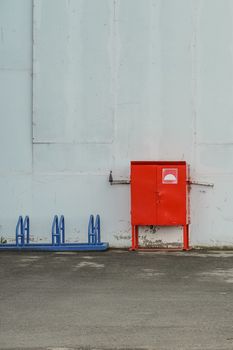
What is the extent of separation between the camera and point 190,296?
9297 millimetres

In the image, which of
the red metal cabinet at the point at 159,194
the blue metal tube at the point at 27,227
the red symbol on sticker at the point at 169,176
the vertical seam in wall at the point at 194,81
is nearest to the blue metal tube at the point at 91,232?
the red metal cabinet at the point at 159,194

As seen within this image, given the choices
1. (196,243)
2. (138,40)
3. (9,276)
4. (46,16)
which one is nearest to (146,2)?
(138,40)

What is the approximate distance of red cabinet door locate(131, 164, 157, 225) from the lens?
48.4 ft

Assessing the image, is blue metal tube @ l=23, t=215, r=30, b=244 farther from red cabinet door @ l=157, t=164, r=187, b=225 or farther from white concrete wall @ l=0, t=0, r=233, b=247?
red cabinet door @ l=157, t=164, r=187, b=225

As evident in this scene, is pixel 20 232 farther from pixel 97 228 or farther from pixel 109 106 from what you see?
pixel 109 106

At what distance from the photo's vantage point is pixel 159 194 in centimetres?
1469

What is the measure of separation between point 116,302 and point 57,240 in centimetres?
628

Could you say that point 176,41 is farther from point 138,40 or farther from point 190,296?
point 190,296

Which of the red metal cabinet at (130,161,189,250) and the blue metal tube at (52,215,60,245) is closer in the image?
the red metal cabinet at (130,161,189,250)

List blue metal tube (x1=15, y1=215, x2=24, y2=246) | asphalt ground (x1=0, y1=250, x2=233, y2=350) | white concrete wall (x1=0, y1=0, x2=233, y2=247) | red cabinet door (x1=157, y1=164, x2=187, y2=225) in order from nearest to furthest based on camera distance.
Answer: asphalt ground (x1=0, y1=250, x2=233, y2=350) → red cabinet door (x1=157, y1=164, x2=187, y2=225) → blue metal tube (x1=15, y1=215, x2=24, y2=246) → white concrete wall (x1=0, y1=0, x2=233, y2=247)

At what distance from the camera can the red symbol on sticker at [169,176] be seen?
48.3 feet

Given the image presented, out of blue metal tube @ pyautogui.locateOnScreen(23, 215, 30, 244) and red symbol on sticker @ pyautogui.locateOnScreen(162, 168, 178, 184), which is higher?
red symbol on sticker @ pyautogui.locateOnScreen(162, 168, 178, 184)

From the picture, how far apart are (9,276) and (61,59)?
19.7 feet

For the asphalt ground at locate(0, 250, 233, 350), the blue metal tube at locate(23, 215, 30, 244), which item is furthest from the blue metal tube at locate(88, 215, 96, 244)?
the blue metal tube at locate(23, 215, 30, 244)
